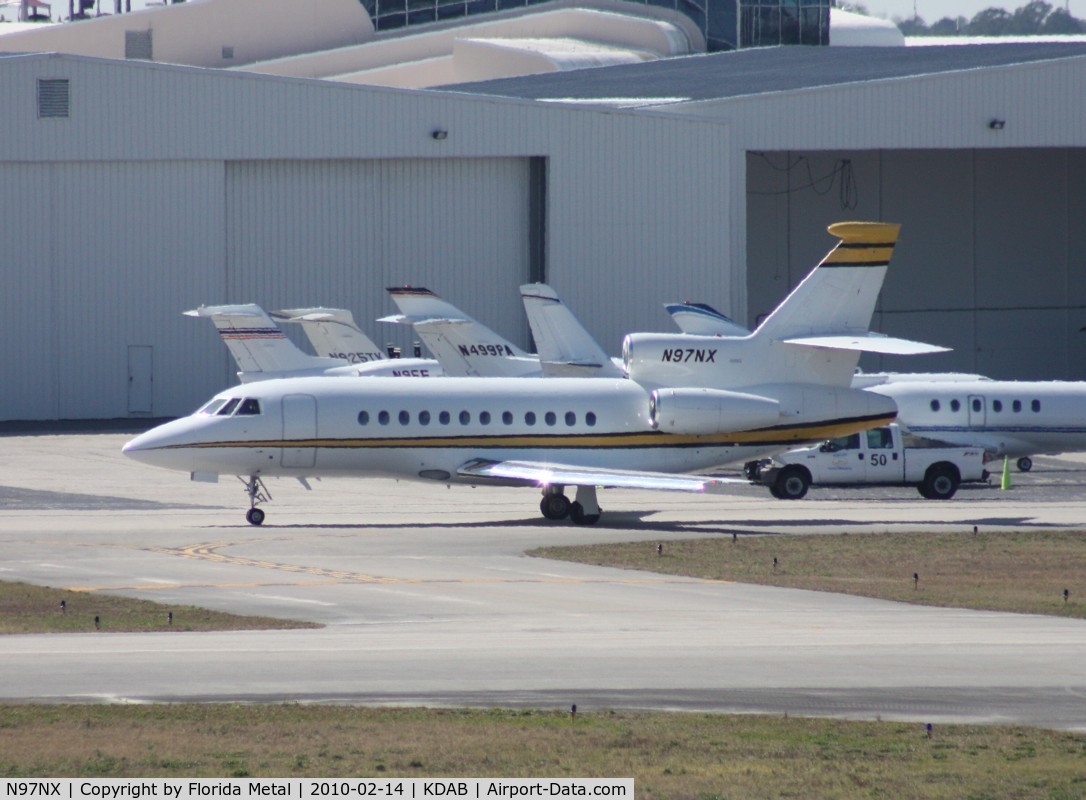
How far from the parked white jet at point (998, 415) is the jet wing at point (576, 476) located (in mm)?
11488

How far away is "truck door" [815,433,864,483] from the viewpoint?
3847 centimetres

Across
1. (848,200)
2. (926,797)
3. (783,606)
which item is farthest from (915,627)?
(848,200)

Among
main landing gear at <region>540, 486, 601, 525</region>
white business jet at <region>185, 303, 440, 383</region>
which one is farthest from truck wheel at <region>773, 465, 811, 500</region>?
white business jet at <region>185, 303, 440, 383</region>

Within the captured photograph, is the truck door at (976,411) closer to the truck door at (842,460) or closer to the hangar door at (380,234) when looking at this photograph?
the truck door at (842,460)

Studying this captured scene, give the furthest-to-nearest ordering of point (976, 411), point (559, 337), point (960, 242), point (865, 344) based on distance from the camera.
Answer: point (960, 242) → point (559, 337) → point (976, 411) → point (865, 344)

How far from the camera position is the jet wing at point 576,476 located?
101ft

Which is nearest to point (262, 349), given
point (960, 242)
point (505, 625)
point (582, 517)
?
point (582, 517)

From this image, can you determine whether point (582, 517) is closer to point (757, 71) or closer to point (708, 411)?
point (708, 411)

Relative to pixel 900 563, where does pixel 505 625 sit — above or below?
above

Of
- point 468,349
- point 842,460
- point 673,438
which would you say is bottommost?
point 842,460

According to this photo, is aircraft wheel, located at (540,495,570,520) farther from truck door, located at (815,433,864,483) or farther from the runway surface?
truck door, located at (815,433,864,483)

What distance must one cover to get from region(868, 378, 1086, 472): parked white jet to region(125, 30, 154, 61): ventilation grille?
54291 millimetres

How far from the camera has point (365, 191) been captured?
2384 inches

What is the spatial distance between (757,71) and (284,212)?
76.1ft
